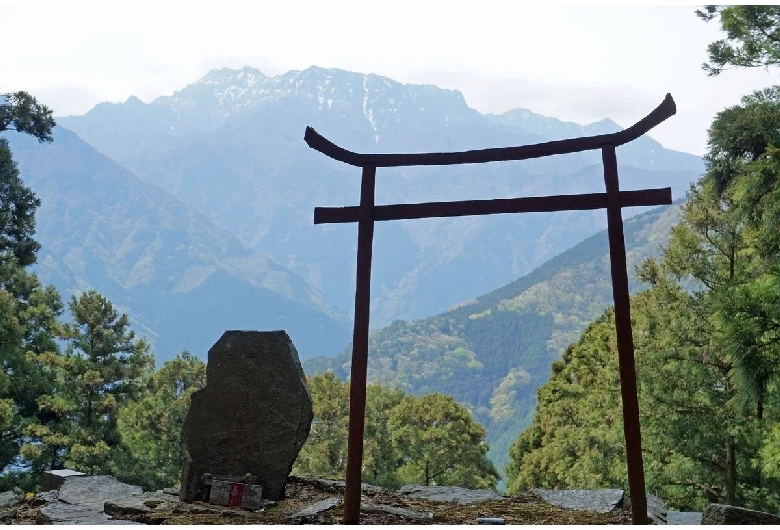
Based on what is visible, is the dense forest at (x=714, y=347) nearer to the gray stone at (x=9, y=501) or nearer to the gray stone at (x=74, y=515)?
the gray stone at (x=74, y=515)

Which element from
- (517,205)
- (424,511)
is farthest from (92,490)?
(517,205)

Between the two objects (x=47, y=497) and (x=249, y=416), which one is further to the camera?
(x=47, y=497)

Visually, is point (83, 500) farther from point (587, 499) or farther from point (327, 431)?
point (327, 431)

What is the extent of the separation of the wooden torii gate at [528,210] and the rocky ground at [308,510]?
946mm

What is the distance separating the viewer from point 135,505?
6418 mm

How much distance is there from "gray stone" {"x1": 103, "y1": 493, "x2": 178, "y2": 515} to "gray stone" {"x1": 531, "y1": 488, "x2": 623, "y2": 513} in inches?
139

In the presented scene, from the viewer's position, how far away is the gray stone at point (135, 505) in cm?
630

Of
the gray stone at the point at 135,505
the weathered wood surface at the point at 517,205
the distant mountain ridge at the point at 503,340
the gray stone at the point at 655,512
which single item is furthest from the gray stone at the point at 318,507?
the distant mountain ridge at the point at 503,340

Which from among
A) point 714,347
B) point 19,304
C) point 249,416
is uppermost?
point 19,304

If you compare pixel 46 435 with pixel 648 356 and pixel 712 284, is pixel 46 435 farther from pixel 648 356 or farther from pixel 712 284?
pixel 712 284

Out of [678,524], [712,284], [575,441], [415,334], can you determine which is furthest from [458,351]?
[678,524]

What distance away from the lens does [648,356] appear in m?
13.5

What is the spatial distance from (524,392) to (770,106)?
10432 cm

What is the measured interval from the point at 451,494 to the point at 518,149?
3.99m
